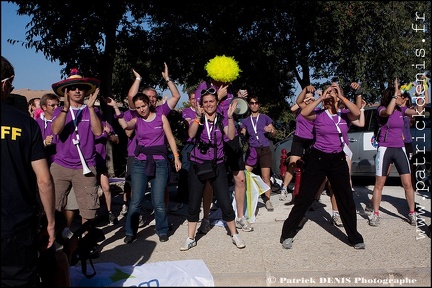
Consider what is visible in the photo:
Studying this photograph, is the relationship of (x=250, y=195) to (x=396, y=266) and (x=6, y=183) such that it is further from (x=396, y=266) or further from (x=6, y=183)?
(x=6, y=183)

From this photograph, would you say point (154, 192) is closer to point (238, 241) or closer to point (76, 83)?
point (238, 241)

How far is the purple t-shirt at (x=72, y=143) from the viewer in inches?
189

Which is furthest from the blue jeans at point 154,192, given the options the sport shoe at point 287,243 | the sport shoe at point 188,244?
the sport shoe at point 287,243

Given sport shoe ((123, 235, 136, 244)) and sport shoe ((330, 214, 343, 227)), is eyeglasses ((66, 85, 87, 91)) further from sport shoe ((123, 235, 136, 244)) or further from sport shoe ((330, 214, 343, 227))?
sport shoe ((330, 214, 343, 227))

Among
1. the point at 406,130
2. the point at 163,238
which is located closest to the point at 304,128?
the point at 406,130

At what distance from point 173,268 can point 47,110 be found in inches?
116

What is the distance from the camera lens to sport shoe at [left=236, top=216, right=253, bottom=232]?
5750 mm

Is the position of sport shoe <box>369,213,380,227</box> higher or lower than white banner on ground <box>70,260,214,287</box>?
higher

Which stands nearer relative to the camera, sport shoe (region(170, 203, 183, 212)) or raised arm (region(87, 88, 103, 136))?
raised arm (region(87, 88, 103, 136))

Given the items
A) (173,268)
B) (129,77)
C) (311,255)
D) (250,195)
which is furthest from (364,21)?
(173,268)

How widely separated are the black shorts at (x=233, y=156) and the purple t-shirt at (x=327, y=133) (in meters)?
1.10

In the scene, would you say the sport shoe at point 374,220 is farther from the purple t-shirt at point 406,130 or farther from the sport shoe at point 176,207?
the sport shoe at point 176,207

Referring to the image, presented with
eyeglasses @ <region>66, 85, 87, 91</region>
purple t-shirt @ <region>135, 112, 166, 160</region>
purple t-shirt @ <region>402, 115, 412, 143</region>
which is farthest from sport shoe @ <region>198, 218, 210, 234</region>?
purple t-shirt @ <region>402, 115, 412, 143</region>

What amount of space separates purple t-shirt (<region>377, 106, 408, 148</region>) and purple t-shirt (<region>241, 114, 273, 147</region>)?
2.03m
